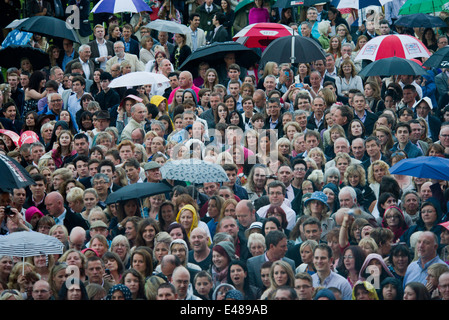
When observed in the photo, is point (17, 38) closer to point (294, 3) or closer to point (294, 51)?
point (294, 51)

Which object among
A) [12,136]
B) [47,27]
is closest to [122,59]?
[47,27]

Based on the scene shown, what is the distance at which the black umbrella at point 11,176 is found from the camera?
12492mm

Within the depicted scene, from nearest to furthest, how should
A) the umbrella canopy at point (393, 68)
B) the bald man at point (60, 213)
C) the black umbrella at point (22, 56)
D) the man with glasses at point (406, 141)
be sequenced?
the bald man at point (60, 213) → the man with glasses at point (406, 141) → the umbrella canopy at point (393, 68) → the black umbrella at point (22, 56)

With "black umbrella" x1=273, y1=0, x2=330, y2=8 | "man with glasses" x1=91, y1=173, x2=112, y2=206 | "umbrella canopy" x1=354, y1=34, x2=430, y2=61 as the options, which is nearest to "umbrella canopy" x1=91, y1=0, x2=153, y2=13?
"black umbrella" x1=273, y1=0, x2=330, y2=8

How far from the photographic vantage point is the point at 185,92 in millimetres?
17172

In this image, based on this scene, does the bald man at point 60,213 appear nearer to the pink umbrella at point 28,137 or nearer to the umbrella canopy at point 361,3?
the pink umbrella at point 28,137

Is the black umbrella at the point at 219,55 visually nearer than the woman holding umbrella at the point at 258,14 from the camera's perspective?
Yes

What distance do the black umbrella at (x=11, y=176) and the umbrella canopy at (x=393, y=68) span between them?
6357 millimetres

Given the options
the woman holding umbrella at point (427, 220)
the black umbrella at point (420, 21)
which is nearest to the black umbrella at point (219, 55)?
the black umbrella at point (420, 21)

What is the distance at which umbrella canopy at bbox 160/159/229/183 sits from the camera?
13.1 m
